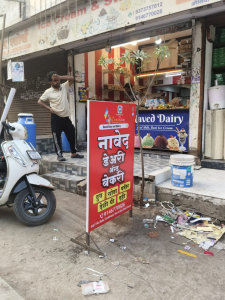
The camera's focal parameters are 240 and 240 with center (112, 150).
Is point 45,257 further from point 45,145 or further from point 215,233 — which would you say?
point 45,145

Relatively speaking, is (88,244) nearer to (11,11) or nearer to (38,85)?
(38,85)

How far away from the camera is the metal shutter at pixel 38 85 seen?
305 inches

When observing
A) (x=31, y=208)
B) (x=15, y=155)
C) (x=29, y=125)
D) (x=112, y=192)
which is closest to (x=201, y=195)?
(x=112, y=192)

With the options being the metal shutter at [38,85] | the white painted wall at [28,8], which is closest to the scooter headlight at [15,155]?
the white painted wall at [28,8]

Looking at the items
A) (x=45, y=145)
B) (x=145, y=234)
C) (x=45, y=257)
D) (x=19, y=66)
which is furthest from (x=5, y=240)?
(x=19, y=66)

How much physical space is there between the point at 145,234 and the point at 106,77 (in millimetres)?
6922

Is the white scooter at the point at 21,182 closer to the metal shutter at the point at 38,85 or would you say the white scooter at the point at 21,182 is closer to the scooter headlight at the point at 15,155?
the scooter headlight at the point at 15,155

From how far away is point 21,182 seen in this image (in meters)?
3.25

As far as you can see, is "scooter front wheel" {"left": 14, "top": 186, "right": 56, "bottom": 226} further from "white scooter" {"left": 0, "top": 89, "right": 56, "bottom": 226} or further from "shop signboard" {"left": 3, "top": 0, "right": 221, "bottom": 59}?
"shop signboard" {"left": 3, "top": 0, "right": 221, "bottom": 59}

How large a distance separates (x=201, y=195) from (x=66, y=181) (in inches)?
102

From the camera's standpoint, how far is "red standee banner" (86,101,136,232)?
2.55 meters

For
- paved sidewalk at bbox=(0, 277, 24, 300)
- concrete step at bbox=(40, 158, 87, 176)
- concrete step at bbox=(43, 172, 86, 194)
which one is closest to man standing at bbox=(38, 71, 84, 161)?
concrete step at bbox=(40, 158, 87, 176)

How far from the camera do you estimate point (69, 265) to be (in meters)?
2.39

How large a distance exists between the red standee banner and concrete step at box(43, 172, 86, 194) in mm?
1686
